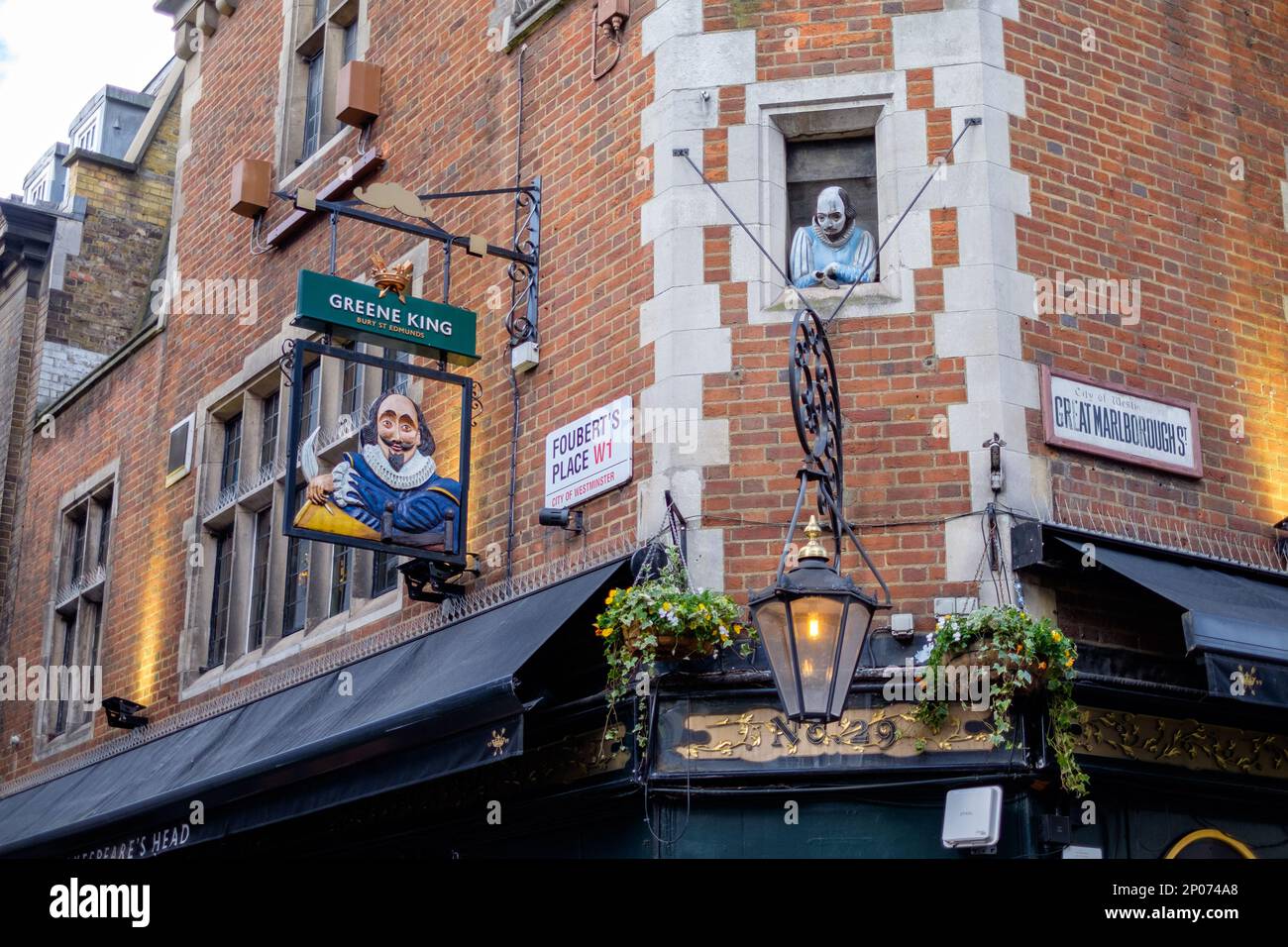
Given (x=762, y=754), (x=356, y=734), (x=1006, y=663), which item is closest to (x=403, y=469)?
(x=356, y=734)

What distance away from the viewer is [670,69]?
11.6 m

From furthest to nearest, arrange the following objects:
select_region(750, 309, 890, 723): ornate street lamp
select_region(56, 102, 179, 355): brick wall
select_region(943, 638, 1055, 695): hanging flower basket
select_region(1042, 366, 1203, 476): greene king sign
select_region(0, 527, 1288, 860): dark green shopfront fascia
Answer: select_region(56, 102, 179, 355): brick wall
select_region(1042, 366, 1203, 476): greene king sign
select_region(0, 527, 1288, 860): dark green shopfront fascia
select_region(943, 638, 1055, 695): hanging flower basket
select_region(750, 309, 890, 723): ornate street lamp

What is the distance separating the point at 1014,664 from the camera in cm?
947

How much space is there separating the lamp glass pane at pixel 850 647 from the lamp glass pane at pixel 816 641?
48mm

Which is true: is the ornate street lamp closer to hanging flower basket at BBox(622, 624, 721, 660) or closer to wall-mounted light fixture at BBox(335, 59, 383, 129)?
hanging flower basket at BBox(622, 624, 721, 660)

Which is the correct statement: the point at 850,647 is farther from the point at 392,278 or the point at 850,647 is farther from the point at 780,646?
the point at 392,278

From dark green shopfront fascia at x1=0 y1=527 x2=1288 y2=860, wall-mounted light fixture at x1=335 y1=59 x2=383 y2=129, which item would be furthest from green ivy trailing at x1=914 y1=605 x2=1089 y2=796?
wall-mounted light fixture at x1=335 y1=59 x2=383 y2=129

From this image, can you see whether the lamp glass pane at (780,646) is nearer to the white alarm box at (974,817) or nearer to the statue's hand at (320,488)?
the white alarm box at (974,817)

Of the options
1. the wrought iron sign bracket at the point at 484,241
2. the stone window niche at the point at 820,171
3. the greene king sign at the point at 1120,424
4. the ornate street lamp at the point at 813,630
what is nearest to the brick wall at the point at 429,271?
the wrought iron sign bracket at the point at 484,241

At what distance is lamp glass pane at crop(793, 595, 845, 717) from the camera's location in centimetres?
902

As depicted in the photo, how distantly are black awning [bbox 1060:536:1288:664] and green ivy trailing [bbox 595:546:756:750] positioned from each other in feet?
6.26

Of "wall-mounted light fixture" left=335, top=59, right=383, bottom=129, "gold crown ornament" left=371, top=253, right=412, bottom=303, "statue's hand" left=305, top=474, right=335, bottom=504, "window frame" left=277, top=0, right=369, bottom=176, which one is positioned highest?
"window frame" left=277, top=0, right=369, bottom=176
